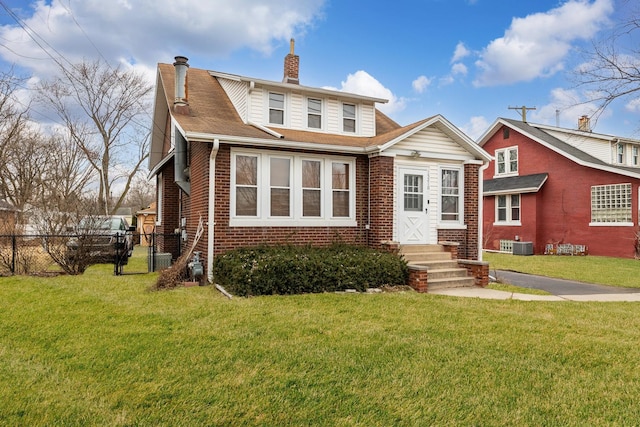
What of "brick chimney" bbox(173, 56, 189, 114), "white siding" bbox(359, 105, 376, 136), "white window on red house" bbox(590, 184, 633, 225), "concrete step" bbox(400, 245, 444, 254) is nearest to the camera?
"concrete step" bbox(400, 245, 444, 254)

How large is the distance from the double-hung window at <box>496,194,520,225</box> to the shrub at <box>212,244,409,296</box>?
14238mm

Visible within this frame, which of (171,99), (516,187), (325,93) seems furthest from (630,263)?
(171,99)

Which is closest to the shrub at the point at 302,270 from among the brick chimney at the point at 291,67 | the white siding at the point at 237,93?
the white siding at the point at 237,93

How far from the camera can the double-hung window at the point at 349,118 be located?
1239cm

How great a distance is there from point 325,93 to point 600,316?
28.6 ft

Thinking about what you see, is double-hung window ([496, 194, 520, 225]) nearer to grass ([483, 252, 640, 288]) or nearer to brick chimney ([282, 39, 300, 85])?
grass ([483, 252, 640, 288])

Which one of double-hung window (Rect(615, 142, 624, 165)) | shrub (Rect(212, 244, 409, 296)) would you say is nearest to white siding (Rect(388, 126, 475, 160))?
shrub (Rect(212, 244, 409, 296))

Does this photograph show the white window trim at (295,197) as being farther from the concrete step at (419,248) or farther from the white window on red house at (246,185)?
the concrete step at (419,248)

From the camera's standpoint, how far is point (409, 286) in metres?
9.04

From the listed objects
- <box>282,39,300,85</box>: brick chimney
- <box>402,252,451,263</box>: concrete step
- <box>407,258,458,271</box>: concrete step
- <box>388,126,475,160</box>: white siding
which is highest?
<box>282,39,300,85</box>: brick chimney

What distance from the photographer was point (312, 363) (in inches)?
169

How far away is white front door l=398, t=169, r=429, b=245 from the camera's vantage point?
10789 mm

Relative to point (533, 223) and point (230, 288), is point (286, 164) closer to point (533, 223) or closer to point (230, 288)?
point (230, 288)

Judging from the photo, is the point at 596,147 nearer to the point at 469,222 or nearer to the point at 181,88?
the point at 469,222
